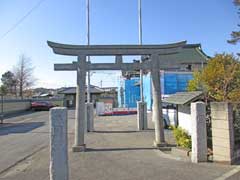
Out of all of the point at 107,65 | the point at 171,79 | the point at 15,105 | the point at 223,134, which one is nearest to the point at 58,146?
the point at 223,134

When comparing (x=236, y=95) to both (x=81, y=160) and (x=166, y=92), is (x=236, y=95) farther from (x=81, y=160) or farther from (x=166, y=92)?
(x=166, y=92)

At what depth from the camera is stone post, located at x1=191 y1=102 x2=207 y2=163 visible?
799 centimetres

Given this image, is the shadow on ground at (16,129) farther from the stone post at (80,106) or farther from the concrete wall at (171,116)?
the concrete wall at (171,116)

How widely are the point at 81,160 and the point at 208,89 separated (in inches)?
262

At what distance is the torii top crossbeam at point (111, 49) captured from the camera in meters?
10.9

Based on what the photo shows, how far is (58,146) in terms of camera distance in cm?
561

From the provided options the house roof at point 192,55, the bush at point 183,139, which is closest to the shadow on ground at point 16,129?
the bush at point 183,139

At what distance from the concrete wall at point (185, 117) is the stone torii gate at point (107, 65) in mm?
1559

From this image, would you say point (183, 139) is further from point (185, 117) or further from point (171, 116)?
point (171, 116)

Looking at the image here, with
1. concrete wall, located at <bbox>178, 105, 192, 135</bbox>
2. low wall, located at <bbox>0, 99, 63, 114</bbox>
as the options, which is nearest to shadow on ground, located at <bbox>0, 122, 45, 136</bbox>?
concrete wall, located at <bbox>178, 105, 192, 135</bbox>

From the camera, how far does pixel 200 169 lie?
7.27 meters

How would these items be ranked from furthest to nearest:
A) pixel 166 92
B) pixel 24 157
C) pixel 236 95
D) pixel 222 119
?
pixel 166 92 < pixel 236 95 < pixel 24 157 < pixel 222 119

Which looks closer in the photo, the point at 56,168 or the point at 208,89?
the point at 56,168

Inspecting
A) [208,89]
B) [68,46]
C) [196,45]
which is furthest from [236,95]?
[196,45]
